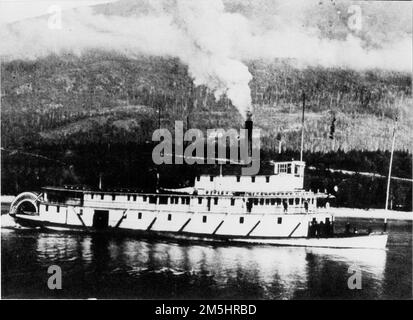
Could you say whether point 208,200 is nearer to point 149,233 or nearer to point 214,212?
point 214,212

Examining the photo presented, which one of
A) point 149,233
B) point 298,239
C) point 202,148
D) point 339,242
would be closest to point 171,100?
point 202,148

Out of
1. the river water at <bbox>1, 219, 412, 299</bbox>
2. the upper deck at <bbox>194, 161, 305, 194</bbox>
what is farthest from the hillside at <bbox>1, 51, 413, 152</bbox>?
the river water at <bbox>1, 219, 412, 299</bbox>

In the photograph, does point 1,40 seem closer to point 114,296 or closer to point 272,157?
point 114,296

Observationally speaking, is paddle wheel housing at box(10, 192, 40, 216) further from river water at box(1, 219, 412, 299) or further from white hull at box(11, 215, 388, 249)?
river water at box(1, 219, 412, 299)

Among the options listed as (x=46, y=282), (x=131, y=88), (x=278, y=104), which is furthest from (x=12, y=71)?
(x=278, y=104)
